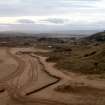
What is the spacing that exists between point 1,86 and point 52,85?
4.01 meters

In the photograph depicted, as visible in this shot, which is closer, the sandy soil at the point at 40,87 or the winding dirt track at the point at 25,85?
the sandy soil at the point at 40,87

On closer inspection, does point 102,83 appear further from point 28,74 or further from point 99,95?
point 28,74

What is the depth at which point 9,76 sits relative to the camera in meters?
27.1

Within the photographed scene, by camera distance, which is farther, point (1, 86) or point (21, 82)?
point (21, 82)

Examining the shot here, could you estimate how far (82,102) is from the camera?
17750mm

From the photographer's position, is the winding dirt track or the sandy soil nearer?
the sandy soil

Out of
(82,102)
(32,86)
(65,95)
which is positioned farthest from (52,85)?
(82,102)

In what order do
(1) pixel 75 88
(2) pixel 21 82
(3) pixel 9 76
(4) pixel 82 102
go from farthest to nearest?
(3) pixel 9 76
(2) pixel 21 82
(1) pixel 75 88
(4) pixel 82 102

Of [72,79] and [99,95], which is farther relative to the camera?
[72,79]

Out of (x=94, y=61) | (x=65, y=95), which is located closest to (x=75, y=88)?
(x=65, y=95)

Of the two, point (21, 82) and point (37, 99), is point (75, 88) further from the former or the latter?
point (21, 82)

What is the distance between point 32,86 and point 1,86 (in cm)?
243

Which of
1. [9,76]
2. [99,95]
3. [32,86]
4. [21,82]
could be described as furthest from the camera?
[9,76]

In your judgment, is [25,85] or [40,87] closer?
[40,87]
